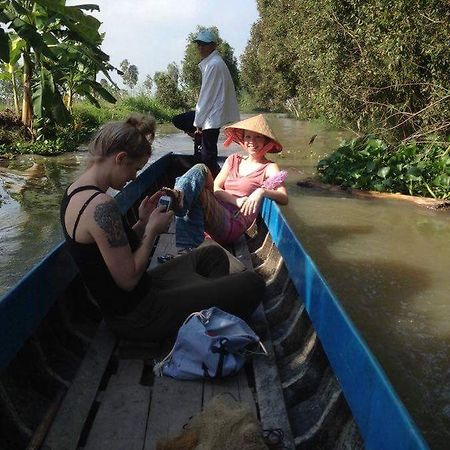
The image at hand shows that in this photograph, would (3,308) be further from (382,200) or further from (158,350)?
(382,200)

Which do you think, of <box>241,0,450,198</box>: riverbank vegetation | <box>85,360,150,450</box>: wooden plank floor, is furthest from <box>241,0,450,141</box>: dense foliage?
<box>85,360,150,450</box>: wooden plank floor

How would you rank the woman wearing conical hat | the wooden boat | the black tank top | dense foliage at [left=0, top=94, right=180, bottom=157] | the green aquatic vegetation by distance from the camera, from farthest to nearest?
dense foliage at [left=0, top=94, right=180, bottom=157]
the green aquatic vegetation
the woman wearing conical hat
the black tank top
the wooden boat

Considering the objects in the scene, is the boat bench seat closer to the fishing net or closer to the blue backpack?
the blue backpack

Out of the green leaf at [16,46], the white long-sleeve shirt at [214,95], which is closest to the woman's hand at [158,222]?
the white long-sleeve shirt at [214,95]

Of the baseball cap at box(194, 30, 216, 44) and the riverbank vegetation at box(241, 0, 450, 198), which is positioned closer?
the baseball cap at box(194, 30, 216, 44)

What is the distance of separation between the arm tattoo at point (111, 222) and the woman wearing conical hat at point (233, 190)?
49.5 inches

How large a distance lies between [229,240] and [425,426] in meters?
1.89

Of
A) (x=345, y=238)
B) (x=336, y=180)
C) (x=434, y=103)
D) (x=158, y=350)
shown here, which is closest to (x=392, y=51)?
(x=434, y=103)

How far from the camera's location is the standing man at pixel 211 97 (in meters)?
5.10

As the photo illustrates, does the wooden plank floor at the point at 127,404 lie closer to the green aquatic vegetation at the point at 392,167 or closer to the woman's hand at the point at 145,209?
the woman's hand at the point at 145,209

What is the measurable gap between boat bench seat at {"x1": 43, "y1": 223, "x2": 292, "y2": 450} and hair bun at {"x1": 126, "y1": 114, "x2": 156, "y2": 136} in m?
1.05

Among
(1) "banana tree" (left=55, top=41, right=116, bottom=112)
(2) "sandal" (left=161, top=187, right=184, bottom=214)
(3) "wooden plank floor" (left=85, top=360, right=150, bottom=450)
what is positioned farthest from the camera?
(1) "banana tree" (left=55, top=41, right=116, bottom=112)

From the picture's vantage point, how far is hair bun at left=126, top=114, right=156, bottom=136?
223 centimetres

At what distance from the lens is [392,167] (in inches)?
349
